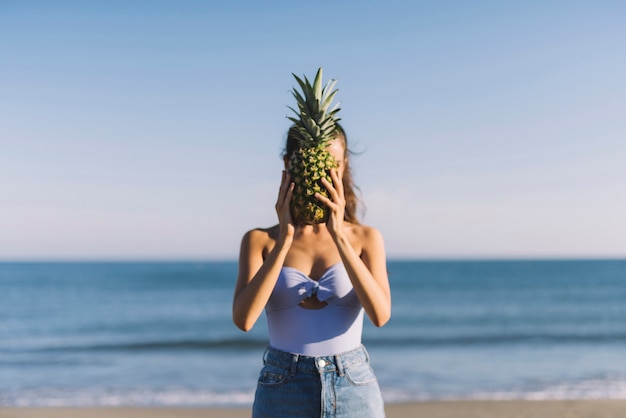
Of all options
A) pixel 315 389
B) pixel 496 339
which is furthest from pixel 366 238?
pixel 496 339

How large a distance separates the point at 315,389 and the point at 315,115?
4.32 feet

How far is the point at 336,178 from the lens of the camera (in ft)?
9.02

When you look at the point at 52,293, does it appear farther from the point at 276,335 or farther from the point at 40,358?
the point at 276,335

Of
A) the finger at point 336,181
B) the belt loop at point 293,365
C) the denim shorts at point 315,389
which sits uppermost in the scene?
the finger at point 336,181

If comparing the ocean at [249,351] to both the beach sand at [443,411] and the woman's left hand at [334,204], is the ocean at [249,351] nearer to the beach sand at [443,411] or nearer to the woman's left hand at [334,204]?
the beach sand at [443,411]

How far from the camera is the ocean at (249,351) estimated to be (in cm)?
1264

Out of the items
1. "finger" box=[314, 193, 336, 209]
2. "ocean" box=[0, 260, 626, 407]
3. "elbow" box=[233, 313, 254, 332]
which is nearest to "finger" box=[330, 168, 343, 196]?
"finger" box=[314, 193, 336, 209]

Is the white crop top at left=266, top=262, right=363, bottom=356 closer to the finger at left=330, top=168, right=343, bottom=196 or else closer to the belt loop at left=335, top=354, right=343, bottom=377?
the belt loop at left=335, top=354, right=343, bottom=377

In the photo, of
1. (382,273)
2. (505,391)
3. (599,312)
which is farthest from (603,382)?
(599,312)

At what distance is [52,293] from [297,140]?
48.9m

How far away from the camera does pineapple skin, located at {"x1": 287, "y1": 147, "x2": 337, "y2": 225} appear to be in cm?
277

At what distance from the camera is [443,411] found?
10531mm

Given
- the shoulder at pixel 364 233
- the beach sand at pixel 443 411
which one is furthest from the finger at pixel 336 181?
the beach sand at pixel 443 411

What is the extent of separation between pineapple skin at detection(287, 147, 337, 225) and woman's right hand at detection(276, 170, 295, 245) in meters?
0.06
